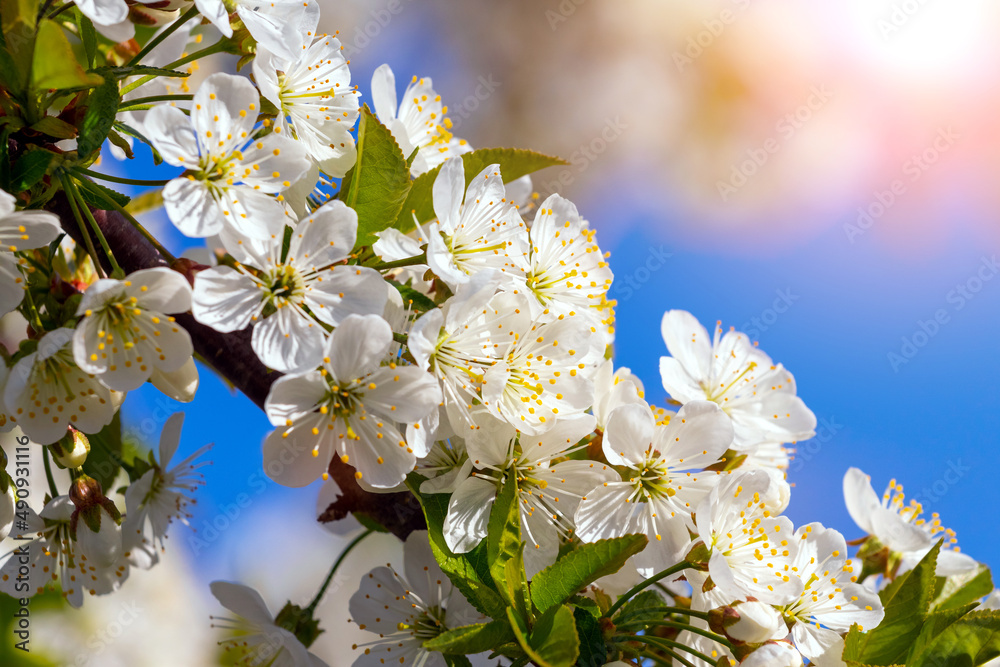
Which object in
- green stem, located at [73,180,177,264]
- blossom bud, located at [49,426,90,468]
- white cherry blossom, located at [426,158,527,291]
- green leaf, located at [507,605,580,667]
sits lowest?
blossom bud, located at [49,426,90,468]

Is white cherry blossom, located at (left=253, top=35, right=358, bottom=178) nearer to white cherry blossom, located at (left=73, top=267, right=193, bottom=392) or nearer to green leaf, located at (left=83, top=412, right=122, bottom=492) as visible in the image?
white cherry blossom, located at (left=73, top=267, right=193, bottom=392)

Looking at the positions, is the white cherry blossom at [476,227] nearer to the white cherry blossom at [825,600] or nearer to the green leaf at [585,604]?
the green leaf at [585,604]

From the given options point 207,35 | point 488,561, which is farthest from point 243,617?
point 207,35

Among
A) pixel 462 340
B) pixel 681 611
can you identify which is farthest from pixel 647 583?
pixel 462 340

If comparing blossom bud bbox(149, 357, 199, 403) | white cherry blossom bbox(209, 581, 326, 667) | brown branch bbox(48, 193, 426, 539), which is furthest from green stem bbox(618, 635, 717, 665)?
blossom bud bbox(149, 357, 199, 403)

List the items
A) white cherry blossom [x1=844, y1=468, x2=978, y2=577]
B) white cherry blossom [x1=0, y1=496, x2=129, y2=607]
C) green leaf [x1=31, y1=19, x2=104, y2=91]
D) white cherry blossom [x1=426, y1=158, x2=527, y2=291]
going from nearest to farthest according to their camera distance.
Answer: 1. green leaf [x1=31, y1=19, x2=104, y2=91]
2. white cherry blossom [x1=426, y1=158, x2=527, y2=291]
3. white cherry blossom [x1=0, y1=496, x2=129, y2=607]
4. white cherry blossom [x1=844, y1=468, x2=978, y2=577]

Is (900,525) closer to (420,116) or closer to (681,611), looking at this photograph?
(681,611)
